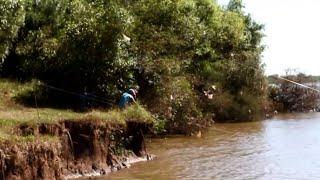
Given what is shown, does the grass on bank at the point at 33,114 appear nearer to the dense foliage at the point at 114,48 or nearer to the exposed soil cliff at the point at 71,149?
the exposed soil cliff at the point at 71,149

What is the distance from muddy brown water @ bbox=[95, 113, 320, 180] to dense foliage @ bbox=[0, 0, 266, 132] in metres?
2.04

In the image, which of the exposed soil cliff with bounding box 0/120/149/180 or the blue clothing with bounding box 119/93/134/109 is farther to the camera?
the blue clothing with bounding box 119/93/134/109

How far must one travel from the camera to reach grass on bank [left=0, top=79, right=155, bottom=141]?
15992 millimetres

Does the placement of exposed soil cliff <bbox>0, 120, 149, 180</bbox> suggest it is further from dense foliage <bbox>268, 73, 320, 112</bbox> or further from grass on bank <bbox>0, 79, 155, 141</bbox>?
dense foliage <bbox>268, 73, 320, 112</bbox>

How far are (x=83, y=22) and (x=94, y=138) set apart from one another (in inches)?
262

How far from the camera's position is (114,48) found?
863 inches

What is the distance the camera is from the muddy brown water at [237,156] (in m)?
18.2

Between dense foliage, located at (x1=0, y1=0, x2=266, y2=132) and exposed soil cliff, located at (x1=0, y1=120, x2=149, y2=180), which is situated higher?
dense foliage, located at (x1=0, y1=0, x2=266, y2=132)

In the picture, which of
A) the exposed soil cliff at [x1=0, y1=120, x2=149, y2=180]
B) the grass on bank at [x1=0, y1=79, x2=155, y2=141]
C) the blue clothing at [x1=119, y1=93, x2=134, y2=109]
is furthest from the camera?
the blue clothing at [x1=119, y1=93, x2=134, y2=109]

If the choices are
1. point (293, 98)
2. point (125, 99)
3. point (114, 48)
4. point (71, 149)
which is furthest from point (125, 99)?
point (293, 98)

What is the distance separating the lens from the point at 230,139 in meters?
28.3

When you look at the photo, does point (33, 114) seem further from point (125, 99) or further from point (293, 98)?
point (293, 98)

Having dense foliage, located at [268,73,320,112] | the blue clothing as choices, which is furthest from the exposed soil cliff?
dense foliage, located at [268,73,320,112]

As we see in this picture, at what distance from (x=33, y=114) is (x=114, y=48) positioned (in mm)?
4975
